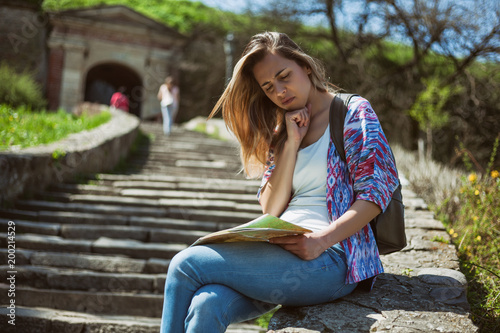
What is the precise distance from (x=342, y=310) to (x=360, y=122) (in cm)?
73

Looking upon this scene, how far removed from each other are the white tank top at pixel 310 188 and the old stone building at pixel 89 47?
713 inches

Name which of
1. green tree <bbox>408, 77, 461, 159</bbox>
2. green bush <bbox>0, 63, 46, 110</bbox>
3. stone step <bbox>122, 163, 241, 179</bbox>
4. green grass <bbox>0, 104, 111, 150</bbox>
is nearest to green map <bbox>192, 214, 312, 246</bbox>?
green grass <bbox>0, 104, 111, 150</bbox>

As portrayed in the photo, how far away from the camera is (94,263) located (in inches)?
170

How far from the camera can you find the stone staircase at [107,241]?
12.1ft

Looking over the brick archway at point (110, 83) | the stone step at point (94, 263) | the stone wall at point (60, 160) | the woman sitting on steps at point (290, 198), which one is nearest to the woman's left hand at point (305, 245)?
the woman sitting on steps at point (290, 198)

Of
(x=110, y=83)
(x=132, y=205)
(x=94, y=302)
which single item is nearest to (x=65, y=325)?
(x=94, y=302)

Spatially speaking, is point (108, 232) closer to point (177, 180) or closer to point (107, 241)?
point (107, 241)

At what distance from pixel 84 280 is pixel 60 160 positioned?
112 inches

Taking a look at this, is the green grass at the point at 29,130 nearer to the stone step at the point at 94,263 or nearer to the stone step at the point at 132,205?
the stone step at the point at 132,205

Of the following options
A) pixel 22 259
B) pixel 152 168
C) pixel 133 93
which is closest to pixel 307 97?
pixel 22 259

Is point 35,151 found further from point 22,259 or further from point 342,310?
point 342,310

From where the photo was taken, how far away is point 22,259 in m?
4.34

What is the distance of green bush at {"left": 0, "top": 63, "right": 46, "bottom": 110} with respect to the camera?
537 inches

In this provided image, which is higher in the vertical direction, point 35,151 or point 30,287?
point 35,151
